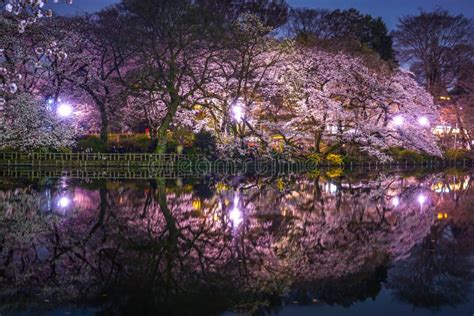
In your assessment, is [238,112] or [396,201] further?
[238,112]

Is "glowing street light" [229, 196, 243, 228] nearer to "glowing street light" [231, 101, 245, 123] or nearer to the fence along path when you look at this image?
the fence along path

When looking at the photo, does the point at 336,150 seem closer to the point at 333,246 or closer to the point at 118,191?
the point at 118,191

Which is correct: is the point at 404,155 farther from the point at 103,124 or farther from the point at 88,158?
the point at 88,158

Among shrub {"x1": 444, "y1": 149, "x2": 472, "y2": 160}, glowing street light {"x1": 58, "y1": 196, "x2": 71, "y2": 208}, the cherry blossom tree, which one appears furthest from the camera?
shrub {"x1": 444, "y1": 149, "x2": 472, "y2": 160}

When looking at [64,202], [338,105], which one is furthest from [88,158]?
[64,202]

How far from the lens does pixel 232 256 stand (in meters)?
10.4

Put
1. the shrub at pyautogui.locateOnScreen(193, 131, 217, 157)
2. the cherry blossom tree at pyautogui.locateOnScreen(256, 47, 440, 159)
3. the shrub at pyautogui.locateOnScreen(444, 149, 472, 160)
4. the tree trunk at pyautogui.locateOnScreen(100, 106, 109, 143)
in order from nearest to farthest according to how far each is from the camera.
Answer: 1. the shrub at pyautogui.locateOnScreen(193, 131, 217, 157)
2. the cherry blossom tree at pyautogui.locateOnScreen(256, 47, 440, 159)
3. the tree trunk at pyautogui.locateOnScreen(100, 106, 109, 143)
4. the shrub at pyautogui.locateOnScreen(444, 149, 472, 160)

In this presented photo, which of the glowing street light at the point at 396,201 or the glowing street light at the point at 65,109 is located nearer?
the glowing street light at the point at 396,201

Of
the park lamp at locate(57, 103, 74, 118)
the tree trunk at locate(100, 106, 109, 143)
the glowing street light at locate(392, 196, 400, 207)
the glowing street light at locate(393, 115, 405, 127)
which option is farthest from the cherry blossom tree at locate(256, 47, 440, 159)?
the glowing street light at locate(392, 196, 400, 207)

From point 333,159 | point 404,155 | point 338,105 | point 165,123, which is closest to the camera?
point 165,123

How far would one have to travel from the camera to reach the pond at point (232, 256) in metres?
7.73

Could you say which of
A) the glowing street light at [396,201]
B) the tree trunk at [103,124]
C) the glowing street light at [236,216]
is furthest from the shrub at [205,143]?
the glowing street light at [236,216]

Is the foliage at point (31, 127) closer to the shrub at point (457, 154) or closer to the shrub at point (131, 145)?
the shrub at point (131, 145)

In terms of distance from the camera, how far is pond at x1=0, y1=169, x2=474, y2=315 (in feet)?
25.4
